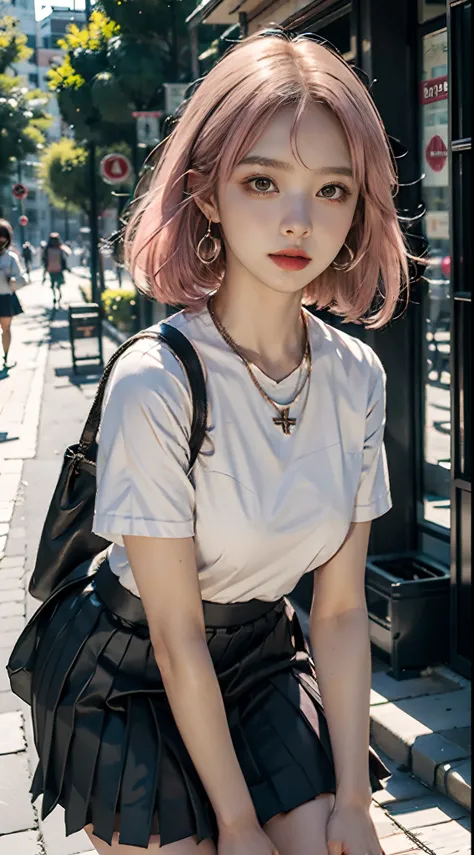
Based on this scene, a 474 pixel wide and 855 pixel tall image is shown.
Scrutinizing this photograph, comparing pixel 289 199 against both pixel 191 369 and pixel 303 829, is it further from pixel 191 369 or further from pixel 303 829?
pixel 303 829

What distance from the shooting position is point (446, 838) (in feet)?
12.1

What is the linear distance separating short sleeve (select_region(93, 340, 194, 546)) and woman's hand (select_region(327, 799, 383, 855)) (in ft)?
1.83

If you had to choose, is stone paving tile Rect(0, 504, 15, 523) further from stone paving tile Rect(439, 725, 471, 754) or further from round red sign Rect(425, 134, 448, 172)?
stone paving tile Rect(439, 725, 471, 754)

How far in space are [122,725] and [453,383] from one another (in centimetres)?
299

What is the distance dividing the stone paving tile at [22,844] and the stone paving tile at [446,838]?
1322 mm

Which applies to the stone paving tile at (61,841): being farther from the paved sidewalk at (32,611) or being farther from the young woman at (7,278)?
the young woman at (7,278)

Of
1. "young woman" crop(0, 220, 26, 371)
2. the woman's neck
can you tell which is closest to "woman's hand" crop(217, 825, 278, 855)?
the woman's neck

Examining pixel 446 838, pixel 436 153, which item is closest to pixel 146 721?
pixel 446 838

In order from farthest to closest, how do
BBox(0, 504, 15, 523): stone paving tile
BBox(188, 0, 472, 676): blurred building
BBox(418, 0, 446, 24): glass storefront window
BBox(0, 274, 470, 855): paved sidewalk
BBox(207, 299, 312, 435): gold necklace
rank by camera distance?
1. BBox(0, 504, 15, 523): stone paving tile
2. BBox(418, 0, 446, 24): glass storefront window
3. BBox(188, 0, 472, 676): blurred building
4. BBox(0, 274, 470, 855): paved sidewalk
5. BBox(207, 299, 312, 435): gold necklace

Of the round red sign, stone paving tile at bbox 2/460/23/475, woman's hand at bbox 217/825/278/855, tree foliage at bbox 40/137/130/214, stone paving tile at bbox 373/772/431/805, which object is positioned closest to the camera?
woman's hand at bbox 217/825/278/855

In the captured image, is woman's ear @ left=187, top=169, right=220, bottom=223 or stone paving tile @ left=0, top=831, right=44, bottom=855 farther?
stone paving tile @ left=0, top=831, right=44, bottom=855

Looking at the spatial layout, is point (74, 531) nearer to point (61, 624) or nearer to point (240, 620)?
point (61, 624)

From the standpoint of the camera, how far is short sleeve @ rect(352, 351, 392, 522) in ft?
6.84

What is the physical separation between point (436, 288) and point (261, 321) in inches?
147
